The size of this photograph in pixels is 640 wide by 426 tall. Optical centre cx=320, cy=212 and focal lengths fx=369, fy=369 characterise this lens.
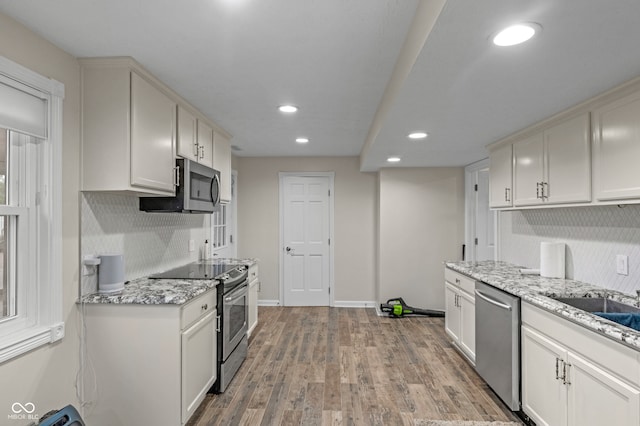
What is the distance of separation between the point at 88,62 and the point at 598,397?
3222 millimetres

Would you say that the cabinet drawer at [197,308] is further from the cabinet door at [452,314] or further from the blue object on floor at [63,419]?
the cabinet door at [452,314]

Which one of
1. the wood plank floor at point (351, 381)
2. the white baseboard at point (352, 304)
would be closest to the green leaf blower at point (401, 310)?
the wood plank floor at point (351, 381)

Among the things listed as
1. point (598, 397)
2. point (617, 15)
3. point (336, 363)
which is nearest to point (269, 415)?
point (336, 363)

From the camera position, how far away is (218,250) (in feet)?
16.0

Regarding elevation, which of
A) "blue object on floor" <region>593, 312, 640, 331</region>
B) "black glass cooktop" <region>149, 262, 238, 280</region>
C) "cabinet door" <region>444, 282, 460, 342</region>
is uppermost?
"black glass cooktop" <region>149, 262, 238, 280</region>

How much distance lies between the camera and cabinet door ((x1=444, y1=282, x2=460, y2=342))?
11.7ft

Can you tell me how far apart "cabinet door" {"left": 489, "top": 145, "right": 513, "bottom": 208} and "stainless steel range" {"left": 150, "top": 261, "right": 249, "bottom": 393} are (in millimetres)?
2483

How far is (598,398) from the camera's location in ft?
5.59

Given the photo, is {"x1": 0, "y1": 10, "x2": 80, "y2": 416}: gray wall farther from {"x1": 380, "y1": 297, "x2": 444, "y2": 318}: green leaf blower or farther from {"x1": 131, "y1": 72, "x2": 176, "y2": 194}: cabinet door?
{"x1": 380, "y1": 297, "x2": 444, "y2": 318}: green leaf blower

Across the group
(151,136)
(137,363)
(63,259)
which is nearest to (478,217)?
(151,136)

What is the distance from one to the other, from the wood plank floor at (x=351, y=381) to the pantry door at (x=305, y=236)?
1.03 meters

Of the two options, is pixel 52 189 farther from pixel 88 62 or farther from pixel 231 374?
pixel 231 374

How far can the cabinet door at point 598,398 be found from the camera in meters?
1.53

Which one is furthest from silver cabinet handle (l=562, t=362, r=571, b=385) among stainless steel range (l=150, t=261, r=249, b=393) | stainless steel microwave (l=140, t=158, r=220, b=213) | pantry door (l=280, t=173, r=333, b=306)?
pantry door (l=280, t=173, r=333, b=306)
